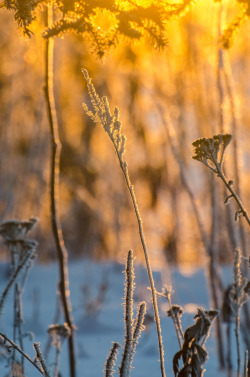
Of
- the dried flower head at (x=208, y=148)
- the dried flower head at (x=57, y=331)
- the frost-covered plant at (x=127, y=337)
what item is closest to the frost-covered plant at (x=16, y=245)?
the dried flower head at (x=57, y=331)

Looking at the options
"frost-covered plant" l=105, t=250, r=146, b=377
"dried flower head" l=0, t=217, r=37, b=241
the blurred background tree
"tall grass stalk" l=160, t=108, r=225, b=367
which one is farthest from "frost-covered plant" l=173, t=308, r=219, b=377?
the blurred background tree

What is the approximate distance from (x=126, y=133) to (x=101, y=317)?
2.23m

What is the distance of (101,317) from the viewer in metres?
3.58

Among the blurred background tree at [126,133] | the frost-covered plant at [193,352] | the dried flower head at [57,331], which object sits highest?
the blurred background tree at [126,133]

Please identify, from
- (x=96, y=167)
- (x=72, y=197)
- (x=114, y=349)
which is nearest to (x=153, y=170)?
(x=96, y=167)

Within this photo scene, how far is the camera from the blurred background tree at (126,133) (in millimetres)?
4242

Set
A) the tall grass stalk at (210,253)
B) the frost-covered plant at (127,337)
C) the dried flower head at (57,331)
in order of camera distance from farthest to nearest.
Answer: the tall grass stalk at (210,253) → the dried flower head at (57,331) → the frost-covered plant at (127,337)

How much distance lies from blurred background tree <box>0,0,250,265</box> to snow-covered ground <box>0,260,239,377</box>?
505mm

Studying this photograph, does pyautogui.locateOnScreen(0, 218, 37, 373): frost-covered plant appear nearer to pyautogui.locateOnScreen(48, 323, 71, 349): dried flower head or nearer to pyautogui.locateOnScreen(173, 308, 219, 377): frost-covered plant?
pyautogui.locateOnScreen(48, 323, 71, 349): dried flower head

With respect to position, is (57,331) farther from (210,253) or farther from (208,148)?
(210,253)

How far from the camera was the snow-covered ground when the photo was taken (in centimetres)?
252

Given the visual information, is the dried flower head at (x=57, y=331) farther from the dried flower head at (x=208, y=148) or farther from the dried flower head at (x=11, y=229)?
the dried flower head at (x=208, y=148)

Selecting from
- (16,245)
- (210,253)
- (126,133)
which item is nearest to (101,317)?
(210,253)

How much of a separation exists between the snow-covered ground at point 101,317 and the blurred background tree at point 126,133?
1.66 ft
